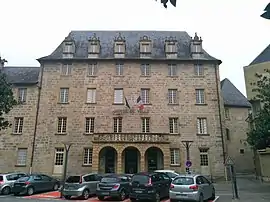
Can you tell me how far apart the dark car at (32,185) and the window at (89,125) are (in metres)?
8.01

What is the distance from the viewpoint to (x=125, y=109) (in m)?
28.8

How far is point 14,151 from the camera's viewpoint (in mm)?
27828

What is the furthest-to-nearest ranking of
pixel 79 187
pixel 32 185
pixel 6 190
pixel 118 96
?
1. pixel 118 96
2. pixel 6 190
3. pixel 32 185
4. pixel 79 187

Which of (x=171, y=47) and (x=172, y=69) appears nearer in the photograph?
(x=172, y=69)

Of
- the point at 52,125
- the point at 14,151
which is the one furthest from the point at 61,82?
the point at 14,151

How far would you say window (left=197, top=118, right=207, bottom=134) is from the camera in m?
28.4

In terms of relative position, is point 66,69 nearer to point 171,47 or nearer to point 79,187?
point 171,47

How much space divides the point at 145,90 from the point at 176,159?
834 cm

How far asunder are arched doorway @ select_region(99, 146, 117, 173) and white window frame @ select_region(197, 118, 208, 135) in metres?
9.46

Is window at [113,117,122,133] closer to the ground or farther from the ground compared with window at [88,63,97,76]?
closer to the ground

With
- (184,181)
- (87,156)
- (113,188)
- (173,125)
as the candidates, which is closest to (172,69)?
(173,125)

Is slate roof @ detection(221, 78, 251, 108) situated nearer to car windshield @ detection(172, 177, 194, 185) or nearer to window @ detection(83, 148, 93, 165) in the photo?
window @ detection(83, 148, 93, 165)

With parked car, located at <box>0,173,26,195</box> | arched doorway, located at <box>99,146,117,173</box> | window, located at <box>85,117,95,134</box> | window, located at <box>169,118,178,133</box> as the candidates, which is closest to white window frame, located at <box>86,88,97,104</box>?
window, located at <box>85,117,95,134</box>

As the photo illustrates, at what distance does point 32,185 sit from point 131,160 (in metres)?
11.4
